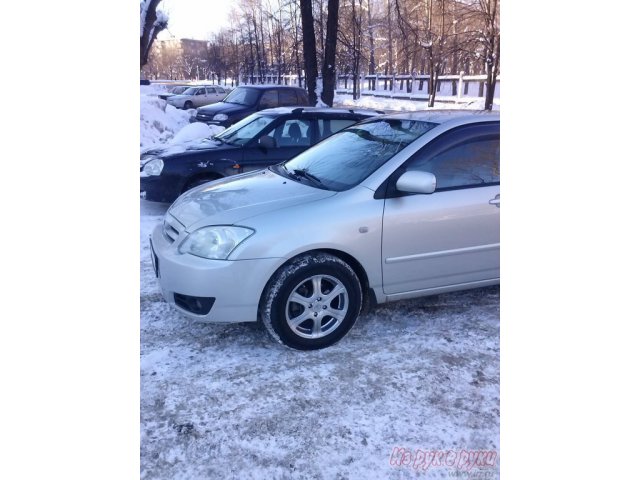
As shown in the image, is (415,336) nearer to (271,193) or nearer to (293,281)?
(293,281)

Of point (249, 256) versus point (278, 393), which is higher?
point (249, 256)

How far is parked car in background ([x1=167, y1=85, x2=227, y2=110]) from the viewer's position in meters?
28.2

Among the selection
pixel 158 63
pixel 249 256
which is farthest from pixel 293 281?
pixel 158 63

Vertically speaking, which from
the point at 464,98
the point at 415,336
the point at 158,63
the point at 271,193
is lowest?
the point at 415,336

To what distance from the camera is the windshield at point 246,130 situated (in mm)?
6738

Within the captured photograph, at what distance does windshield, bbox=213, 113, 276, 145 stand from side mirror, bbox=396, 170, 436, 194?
3809 millimetres

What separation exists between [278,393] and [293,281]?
680 millimetres

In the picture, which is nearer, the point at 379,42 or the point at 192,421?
the point at 192,421

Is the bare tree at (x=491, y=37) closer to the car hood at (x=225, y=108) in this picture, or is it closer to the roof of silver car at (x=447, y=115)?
the car hood at (x=225, y=108)

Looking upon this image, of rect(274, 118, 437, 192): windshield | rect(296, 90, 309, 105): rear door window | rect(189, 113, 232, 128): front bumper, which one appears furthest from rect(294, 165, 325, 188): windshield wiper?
rect(296, 90, 309, 105): rear door window

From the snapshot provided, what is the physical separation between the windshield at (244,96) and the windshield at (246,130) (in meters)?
7.18

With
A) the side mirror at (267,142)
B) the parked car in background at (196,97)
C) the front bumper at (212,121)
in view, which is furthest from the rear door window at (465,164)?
the parked car in background at (196,97)

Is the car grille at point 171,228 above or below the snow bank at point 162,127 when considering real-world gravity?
below

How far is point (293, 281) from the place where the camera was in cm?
311
